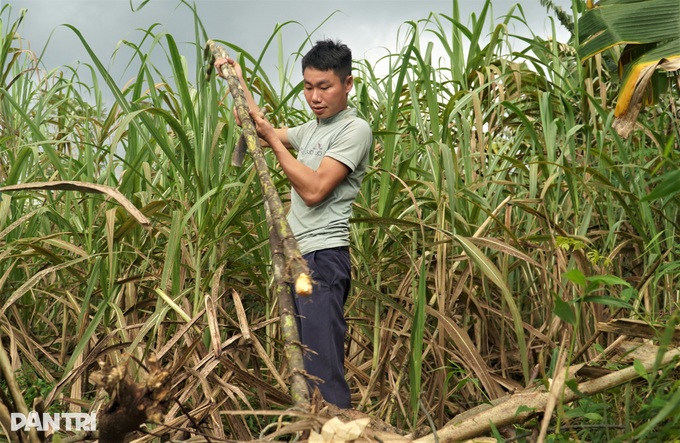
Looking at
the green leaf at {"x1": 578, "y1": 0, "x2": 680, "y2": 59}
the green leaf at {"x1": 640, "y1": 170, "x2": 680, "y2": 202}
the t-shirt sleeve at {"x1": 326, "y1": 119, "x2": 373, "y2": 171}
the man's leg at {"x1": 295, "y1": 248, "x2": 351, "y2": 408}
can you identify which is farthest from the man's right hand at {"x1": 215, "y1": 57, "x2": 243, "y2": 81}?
the green leaf at {"x1": 578, "y1": 0, "x2": 680, "y2": 59}

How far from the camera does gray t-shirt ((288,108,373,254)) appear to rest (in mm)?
1725

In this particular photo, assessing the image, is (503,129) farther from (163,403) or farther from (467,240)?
(163,403)

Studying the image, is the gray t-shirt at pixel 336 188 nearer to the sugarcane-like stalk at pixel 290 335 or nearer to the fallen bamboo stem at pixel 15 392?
the sugarcane-like stalk at pixel 290 335

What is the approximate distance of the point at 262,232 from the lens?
1951 millimetres

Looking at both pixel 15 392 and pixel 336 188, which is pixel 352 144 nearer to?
pixel 336 188

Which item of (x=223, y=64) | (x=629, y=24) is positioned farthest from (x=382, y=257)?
(x=629, y=24)

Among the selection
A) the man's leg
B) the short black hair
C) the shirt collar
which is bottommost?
the man's leg

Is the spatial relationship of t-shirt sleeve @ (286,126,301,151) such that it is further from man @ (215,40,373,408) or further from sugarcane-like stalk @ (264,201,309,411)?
sugarcane-like stalk @ (264,201,309,411)

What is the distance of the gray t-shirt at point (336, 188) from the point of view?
172 centimetres

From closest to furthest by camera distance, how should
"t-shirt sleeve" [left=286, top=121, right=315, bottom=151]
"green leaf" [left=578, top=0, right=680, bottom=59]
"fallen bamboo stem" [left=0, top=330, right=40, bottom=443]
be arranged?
"fallen bamboo stem" [left=0, top=330, right=40, bottom=443] < "t-shirt sleeve" [left=286, top=121, right=315, bottom=151] < "green leaf" [left=578, top=0, right=680, bottom=59]

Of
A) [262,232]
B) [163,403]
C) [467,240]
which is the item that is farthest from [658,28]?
[163,403]

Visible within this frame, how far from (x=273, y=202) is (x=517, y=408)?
57 cm

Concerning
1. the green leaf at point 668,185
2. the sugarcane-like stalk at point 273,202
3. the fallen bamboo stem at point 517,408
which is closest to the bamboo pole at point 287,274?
the sugarcane-like stalk at point 273,202

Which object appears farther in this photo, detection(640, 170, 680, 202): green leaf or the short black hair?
the short black hair
